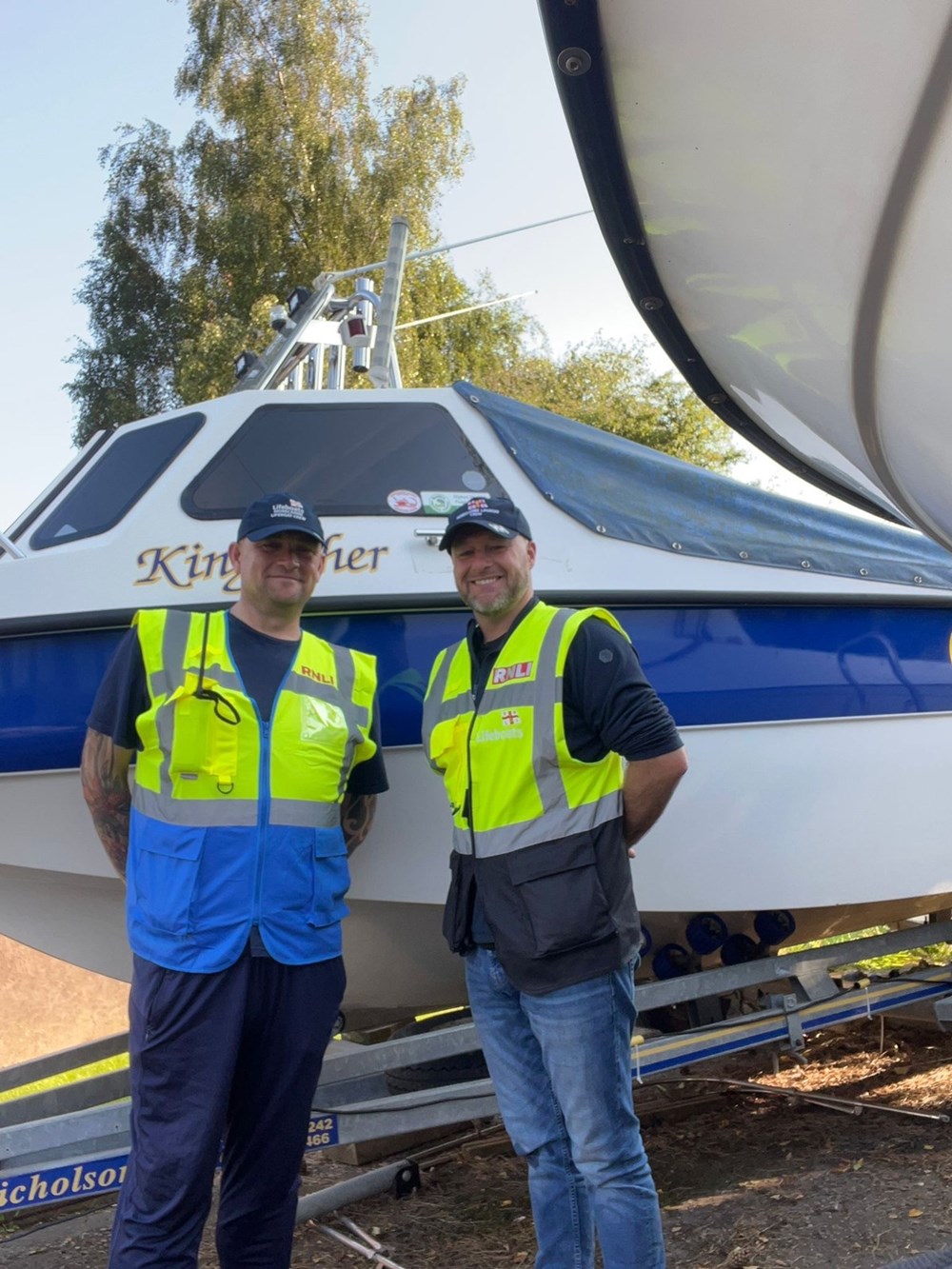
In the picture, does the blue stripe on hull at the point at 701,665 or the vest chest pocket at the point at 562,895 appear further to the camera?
the blue stripe on hull at the point at 701,665

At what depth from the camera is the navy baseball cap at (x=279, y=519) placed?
2422 mm

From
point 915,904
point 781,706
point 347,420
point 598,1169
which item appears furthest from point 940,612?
point 598,1169

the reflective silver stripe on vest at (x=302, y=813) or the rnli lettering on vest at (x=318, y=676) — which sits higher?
A: the rnli lettering on vest at (x=318, y=676)

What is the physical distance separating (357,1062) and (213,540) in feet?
4.62

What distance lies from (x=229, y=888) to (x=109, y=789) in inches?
14.6

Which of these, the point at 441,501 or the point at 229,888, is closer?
the point at 229,888

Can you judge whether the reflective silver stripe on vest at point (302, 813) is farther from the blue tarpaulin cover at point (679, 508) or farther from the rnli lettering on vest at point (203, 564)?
the blue tarpaulin cover at point (679, 508)

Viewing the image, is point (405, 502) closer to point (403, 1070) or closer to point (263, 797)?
point (263, 797)

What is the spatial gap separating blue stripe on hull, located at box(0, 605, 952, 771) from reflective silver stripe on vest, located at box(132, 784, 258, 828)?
0.60 m

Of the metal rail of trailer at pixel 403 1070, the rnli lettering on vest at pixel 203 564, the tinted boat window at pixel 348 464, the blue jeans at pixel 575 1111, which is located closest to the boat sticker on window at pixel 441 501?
the tinted boat window at pixel 348 464

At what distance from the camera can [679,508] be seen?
3.37m

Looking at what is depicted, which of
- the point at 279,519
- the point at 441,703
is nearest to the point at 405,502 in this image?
the point at 279,519

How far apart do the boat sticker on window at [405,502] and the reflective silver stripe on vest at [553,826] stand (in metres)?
1.08

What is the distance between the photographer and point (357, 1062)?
3117mm
